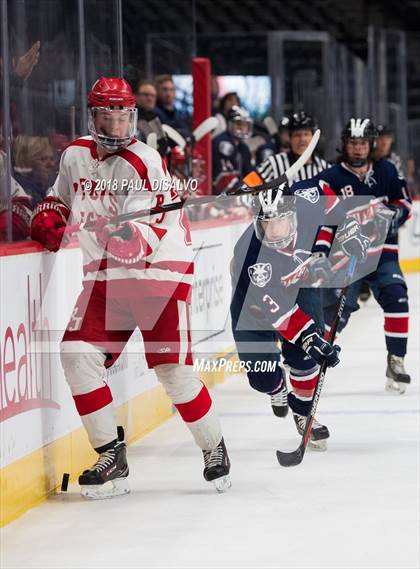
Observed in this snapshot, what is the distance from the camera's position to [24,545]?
3002 millimetres

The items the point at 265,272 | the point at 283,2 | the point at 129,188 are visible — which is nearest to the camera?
the point at 129,188

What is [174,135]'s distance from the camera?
594 cm

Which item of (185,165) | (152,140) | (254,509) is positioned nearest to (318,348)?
(254,509)

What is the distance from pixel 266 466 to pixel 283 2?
12.0 meters

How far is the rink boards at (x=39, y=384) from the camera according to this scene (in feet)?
10.7

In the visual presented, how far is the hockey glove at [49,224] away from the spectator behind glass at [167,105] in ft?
8.72

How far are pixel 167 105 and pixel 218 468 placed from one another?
3039 millimetres

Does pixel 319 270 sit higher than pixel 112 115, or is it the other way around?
pixel 112 115

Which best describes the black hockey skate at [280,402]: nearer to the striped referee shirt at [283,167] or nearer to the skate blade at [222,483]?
the skate blade at [222,483]

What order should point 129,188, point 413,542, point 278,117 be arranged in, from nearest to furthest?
point 413,542 < point 129,188 < point 278,117

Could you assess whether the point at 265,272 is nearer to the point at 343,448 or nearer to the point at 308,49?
the point at 343,448

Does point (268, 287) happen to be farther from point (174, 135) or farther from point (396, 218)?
point (174, 135)

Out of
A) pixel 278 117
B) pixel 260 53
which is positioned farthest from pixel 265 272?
pixel 260 53

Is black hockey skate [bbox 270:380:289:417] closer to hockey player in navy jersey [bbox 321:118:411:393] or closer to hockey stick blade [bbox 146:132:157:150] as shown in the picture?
hockey player in navy jersey [bbox 321:118:411:393]
